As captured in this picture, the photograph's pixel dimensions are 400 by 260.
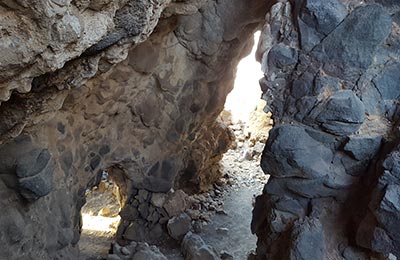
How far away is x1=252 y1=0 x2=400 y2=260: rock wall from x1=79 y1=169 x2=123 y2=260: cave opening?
1.76 m

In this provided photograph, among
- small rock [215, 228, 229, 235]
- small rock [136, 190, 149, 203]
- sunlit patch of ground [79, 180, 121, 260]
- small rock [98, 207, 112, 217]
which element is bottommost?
small rock [98, 207, 112, 217]

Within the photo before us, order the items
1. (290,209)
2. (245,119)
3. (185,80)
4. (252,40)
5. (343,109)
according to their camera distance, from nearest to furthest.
→ (343,109) < (290,209) < (185,80) < (252,40) < (245,119)

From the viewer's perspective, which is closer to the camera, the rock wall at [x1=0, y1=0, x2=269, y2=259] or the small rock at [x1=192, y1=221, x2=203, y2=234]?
the rock wall at [x1=0, y1=0, x2=269, y2=259]

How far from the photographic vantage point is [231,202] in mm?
4801

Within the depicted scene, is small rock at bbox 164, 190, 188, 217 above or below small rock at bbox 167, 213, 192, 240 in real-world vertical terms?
above

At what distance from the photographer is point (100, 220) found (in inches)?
188

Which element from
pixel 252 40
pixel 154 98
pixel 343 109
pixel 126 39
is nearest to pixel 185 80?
pixel 154 98

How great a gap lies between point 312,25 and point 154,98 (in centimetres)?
152

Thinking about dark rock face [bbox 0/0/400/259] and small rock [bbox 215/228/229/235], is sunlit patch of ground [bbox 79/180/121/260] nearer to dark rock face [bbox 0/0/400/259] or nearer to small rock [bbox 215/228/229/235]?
dark rock face [bbox 0/0/400/259]

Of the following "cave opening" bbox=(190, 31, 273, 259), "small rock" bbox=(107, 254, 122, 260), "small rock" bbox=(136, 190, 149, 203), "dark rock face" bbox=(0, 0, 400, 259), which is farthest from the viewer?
"cave opening" bbox=(190, 31, 273, 259)

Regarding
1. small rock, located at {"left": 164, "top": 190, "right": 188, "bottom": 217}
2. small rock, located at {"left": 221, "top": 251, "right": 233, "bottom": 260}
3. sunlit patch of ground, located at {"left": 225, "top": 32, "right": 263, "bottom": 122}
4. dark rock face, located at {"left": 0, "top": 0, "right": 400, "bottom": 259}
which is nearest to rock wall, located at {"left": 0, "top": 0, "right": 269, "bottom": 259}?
dark rock face, located at {"left": 0, "top": 0, "right": 400, "bottom": 259}

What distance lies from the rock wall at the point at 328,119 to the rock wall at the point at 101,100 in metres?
0.74

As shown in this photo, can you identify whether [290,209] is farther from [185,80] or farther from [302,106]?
[185,80]

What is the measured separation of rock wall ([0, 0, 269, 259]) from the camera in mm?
1480
